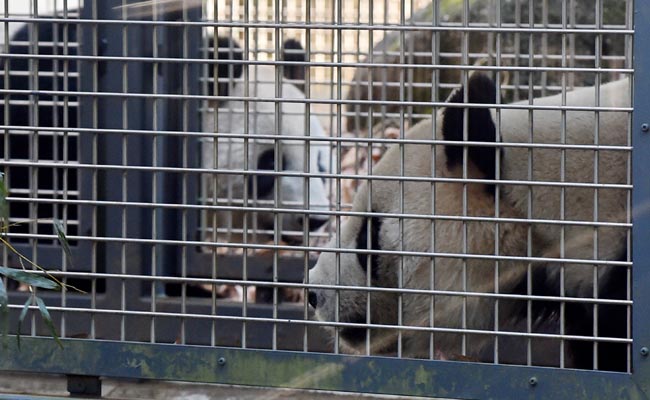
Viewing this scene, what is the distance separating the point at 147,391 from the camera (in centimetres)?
291

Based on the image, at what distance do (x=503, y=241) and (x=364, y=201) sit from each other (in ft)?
1.60

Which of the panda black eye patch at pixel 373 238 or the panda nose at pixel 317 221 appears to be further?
the panda nose at pixel 317 221

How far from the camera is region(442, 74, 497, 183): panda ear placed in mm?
2664

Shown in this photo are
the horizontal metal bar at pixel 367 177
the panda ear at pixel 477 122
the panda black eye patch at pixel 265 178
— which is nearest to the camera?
the horizontal metal bar at pixel 367 177

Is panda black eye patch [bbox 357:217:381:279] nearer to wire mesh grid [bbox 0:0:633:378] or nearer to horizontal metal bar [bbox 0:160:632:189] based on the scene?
wire mesh grid [bbox 0:0:633:378]

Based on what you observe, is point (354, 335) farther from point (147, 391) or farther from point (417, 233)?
point (147, 391)

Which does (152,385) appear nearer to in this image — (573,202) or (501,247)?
(501,247)

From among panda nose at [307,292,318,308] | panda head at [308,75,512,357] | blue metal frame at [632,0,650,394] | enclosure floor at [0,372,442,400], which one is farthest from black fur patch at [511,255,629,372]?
panda nose at [307,292,318,308]

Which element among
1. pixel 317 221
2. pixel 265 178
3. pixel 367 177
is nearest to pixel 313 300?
pixel 367 177

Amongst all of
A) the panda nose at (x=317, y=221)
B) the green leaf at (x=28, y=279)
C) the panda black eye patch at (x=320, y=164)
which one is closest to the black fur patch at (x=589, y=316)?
the green leaf at (x=28, y=279)

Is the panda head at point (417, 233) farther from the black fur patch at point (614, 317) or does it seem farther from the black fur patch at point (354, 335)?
the black fur patch at point (614, 317)

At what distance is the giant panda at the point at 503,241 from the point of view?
2.72m

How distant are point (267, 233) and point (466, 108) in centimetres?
197

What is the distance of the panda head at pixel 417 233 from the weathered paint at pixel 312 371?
0.21 m
